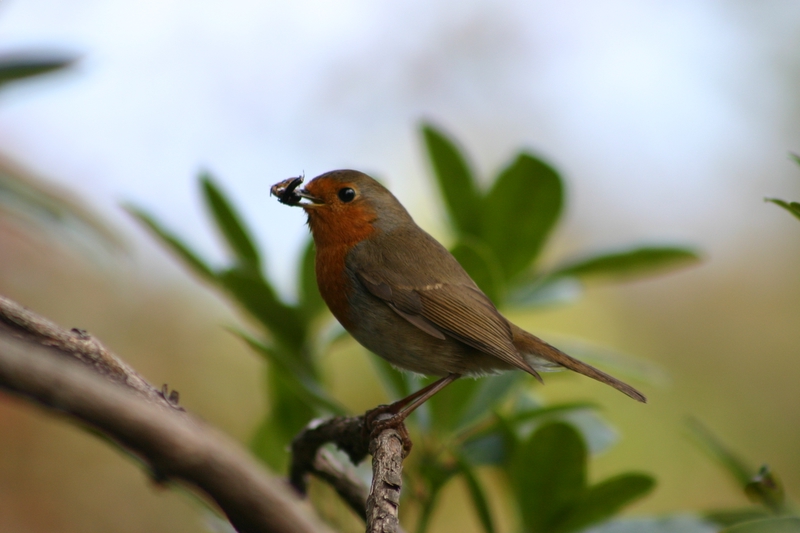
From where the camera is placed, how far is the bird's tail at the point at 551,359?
2.29m

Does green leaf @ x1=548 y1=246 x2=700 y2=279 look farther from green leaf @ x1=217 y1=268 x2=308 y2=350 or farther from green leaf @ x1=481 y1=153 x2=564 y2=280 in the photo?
green leaf @ x1=217 y1=268 x2=308 y2=350

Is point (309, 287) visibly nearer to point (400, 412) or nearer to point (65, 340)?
point (400, 412)

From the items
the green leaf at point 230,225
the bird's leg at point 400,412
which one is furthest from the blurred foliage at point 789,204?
the green leaf at point 230,225

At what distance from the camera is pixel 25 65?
1.96 m

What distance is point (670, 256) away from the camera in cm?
224

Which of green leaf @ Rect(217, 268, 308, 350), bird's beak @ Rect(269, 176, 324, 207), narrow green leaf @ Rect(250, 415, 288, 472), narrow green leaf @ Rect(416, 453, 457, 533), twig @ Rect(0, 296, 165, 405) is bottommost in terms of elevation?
narrow green leaf @ Rect(416, 453, 457, 533)

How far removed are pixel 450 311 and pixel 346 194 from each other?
611 millimetres

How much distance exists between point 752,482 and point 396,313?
4.14 feet

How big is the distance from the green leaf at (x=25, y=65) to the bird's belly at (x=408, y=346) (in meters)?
1.10

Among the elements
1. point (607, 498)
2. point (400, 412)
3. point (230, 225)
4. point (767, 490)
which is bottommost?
point (767, 490)

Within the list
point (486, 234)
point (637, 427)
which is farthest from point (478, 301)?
point (637, 427)

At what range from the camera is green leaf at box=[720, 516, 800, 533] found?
1124 millimetres

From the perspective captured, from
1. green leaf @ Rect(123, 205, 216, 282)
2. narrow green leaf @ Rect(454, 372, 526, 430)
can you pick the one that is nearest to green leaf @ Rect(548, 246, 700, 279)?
narrow green leaf @ Rect(454, 372, 526, 430)

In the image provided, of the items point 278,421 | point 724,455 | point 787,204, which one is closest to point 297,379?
point 278,421
